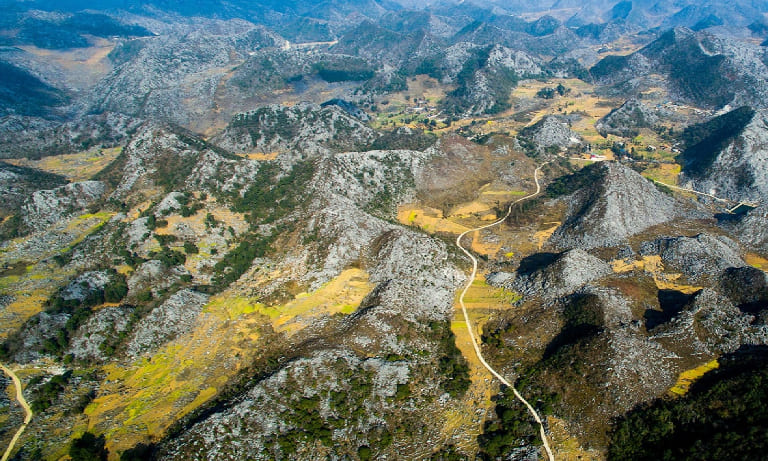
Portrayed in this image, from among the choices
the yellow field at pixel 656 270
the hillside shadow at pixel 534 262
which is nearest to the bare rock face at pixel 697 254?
the yellow field at pixel 656 270

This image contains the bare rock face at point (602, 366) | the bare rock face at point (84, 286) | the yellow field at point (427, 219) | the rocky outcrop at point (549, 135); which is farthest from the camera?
the rocky outcrop at point (549, 135)

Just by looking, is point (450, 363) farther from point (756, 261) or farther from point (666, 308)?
point (756, 261)

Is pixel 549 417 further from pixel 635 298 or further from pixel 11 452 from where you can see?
pixel 11 452

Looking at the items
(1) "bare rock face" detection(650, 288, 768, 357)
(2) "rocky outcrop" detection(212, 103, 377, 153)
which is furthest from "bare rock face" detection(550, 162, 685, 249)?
(2) "rocky outcrop" detection(212, 103, 377, 153)

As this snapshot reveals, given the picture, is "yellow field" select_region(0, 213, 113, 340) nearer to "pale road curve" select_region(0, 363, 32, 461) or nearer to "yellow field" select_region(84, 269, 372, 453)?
"pale road curve" select_region(0, 363, 32, 461)

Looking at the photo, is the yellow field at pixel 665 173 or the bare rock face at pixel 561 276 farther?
the yellow field at pixel 665 173

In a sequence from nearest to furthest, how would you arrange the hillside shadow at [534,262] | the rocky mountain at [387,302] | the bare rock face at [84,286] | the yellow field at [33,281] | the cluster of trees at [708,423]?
the cluster of trees at [708,423] → the rocky mountain at [387,302] → the yellow field at [33,281] → the bare rock face at [84,286] → the hillside shadow at [534,262]

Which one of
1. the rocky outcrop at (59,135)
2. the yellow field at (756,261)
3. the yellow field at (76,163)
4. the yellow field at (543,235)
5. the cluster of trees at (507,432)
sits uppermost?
the rocky outcrop at (59,135)

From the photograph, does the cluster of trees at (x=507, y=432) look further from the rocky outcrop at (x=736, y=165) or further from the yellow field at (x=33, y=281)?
the rocky outcrop at (x=736, y=165)
